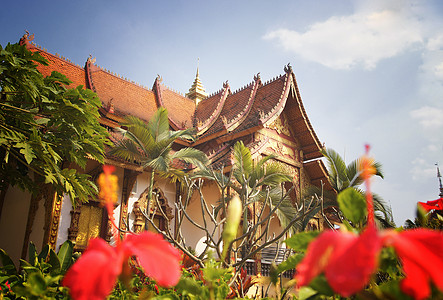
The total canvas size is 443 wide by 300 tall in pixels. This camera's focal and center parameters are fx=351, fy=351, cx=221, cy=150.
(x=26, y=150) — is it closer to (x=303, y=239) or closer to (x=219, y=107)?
(x=303, y=239)

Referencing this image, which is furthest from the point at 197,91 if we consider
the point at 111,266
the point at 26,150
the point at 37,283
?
the point at 111,266

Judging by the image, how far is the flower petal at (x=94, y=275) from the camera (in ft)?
1.39

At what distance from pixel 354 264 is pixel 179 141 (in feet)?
36.1

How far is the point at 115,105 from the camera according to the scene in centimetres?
1085

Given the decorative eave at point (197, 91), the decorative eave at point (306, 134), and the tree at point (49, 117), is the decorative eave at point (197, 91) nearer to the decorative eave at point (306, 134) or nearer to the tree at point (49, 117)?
the decorative eave at point (306, 134)

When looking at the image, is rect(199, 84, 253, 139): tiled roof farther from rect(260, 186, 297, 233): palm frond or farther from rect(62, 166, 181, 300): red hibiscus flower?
rect(62, 166, 181, 300): red hibiscus flower

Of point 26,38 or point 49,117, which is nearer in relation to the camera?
point 49,117

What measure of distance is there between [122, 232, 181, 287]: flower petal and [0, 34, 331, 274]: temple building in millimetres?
7944

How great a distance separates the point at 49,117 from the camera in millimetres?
4605

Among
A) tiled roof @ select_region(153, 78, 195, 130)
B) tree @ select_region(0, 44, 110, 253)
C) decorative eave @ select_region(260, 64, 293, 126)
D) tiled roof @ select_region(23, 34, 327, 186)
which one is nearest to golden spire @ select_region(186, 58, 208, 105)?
tiled roof @ select_region(153, 78, 195, 130)

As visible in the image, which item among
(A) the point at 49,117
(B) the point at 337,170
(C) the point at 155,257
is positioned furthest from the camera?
(B) the point at 337,170

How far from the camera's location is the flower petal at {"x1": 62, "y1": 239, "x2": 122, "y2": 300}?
42 centimetres

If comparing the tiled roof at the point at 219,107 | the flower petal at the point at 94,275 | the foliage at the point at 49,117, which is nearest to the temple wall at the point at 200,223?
the tiled roof at the point at 219,107

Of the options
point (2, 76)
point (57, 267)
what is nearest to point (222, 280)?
point (57, 267)
